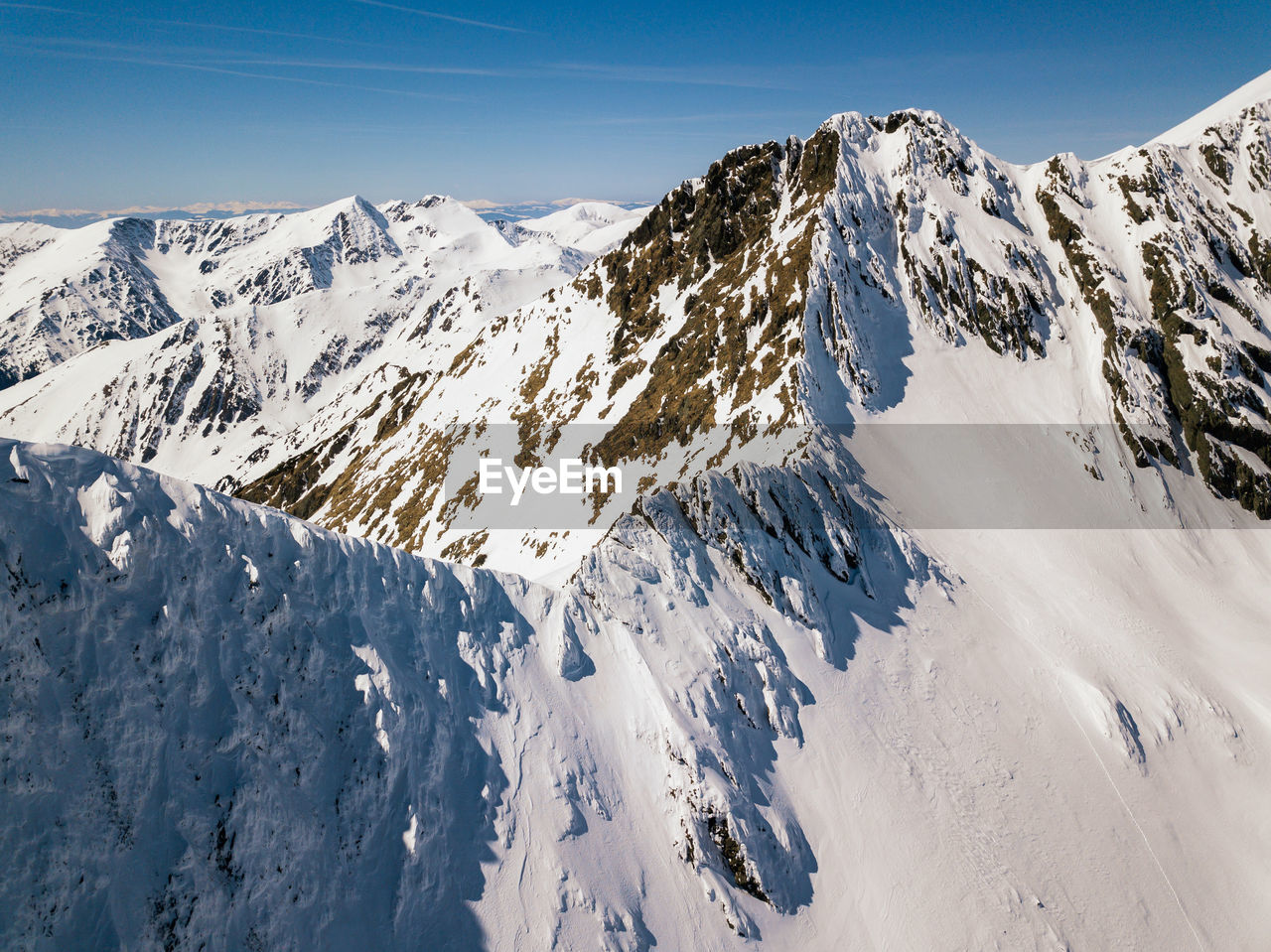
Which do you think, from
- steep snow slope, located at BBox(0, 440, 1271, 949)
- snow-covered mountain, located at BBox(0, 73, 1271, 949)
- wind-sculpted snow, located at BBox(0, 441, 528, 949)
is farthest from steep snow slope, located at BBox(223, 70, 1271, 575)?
wind-sculpted snow, located at BBox(0, 441, 528, 949)

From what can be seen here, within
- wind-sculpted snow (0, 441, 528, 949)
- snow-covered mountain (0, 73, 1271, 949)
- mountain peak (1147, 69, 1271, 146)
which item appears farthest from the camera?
mountain peak (1147, 69, 1271, 146)

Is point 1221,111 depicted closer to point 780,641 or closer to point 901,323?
point 901,323

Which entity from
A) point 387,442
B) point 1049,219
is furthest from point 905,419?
point 387,442

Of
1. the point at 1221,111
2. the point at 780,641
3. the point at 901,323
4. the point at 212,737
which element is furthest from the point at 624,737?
the point at 1221,111

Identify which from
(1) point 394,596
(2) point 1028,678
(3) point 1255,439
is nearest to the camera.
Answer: (1) point 394,596

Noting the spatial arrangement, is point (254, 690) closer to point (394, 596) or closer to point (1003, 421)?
point (394, 596)

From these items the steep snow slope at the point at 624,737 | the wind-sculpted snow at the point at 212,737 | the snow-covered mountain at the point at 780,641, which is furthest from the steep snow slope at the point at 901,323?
the wind-sculpted snow at the point at 212,737

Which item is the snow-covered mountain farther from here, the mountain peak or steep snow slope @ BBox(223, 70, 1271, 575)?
the mountain peak
